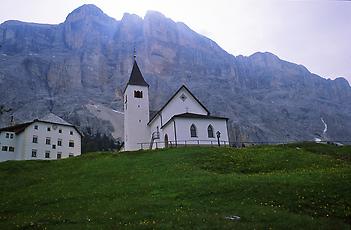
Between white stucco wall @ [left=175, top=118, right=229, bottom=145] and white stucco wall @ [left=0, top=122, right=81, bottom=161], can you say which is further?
white stucco wall @ [left=0, top=122, right=81, bottom=161]

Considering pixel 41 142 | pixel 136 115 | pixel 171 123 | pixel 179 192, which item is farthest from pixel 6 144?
pixel 179 192

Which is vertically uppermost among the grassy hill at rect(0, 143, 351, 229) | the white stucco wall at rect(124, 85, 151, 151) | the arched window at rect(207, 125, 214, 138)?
the white stucco wall at rect(124, 85, 151, 151)

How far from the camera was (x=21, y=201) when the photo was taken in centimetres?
2547

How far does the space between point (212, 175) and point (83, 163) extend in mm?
16938

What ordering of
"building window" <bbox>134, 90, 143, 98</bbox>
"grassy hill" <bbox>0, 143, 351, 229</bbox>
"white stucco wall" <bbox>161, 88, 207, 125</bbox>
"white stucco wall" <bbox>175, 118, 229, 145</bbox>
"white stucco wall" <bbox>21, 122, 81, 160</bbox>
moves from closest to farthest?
"grassy hill" <bbox>0, 143, 351, 229</bbox>, "white stucco wall" <bbox>175, 118, 229, 145</bbox>, "white stucco wall" <bbox>161, 88, 207, 125</bbox>, "white stucco wall" <bbox>21, 122, 81, 160</bbox>, "building window" <bbox>134, 90, 143, 98</bbox>

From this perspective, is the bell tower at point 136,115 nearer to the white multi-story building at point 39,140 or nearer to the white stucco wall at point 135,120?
the white stucco wall at point 135,120

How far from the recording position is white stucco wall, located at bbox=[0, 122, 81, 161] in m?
67.3

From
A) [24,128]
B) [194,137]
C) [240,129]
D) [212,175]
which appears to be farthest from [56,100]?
[212,175]

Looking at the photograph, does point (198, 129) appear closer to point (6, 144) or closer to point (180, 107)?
point (180, 107)

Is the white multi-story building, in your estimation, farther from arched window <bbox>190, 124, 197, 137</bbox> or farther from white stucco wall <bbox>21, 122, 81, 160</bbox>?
arched window <bbox>190, 124, 197, 137</bbox>

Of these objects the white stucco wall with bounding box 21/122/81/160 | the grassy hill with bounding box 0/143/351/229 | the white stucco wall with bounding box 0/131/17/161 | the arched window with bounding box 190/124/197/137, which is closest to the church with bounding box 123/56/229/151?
the arched window with bounding box 190/124/197/137

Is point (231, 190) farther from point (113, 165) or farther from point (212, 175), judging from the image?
point (113, 165)

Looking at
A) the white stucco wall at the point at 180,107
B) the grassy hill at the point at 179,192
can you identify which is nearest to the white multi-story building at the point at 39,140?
the white stucco wall at the point at 180,107

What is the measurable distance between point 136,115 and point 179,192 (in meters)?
45.5
